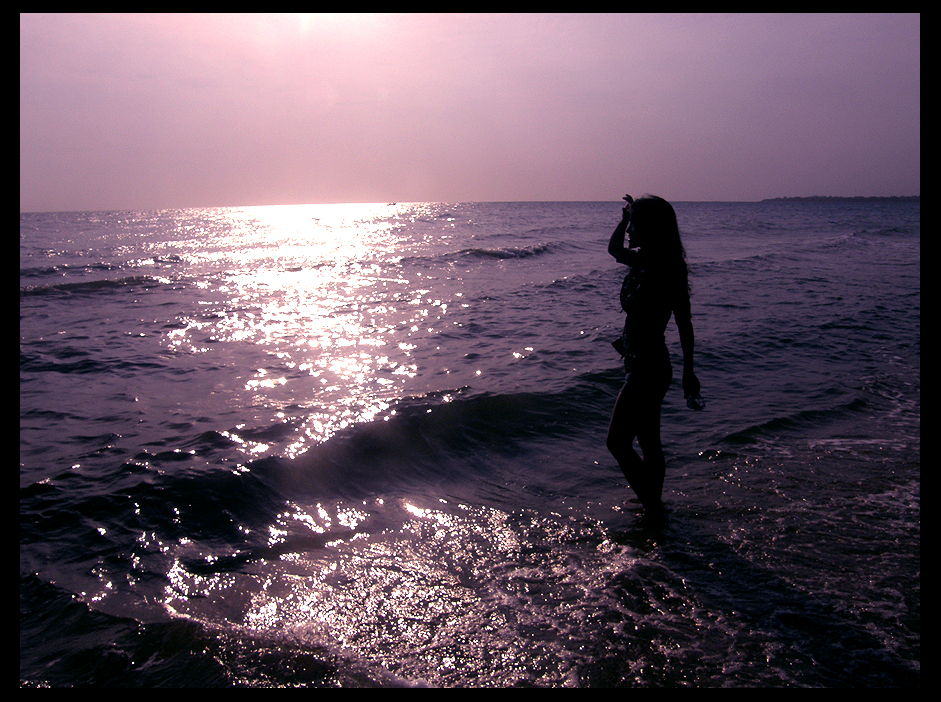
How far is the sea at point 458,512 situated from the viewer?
9.22 ft

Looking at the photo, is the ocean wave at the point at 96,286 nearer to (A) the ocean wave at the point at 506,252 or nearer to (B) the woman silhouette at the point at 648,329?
(A) the ocean wave at the point at 506,252

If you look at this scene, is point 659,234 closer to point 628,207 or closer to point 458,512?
point 628,207

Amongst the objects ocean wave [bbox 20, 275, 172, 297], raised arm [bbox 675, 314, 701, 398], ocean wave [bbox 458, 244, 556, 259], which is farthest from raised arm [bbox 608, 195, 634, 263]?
ocean wave [bbox 458, 244, 556, 259]

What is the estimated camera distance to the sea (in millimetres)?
2811

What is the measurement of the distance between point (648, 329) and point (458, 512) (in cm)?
202

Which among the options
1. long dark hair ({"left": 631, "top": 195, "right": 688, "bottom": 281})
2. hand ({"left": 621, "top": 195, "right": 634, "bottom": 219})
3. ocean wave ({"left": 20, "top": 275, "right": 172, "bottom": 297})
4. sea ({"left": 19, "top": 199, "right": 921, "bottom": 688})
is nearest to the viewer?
sea ({"left": 19, "top": 199, "right": 921, "bottom": 688})

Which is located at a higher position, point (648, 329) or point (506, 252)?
point (506, 252)

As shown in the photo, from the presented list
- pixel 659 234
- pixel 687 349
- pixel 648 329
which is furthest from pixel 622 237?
pixel 687 349

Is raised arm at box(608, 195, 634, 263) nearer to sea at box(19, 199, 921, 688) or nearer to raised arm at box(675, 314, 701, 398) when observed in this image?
raised arm at box(675, 314, 701, 398)

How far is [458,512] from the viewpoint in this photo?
4469mm

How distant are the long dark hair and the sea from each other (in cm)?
187

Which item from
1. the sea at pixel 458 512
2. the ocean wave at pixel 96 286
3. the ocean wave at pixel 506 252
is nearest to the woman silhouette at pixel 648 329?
the sea at pixel 458 512

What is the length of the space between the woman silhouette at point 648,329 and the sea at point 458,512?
0.51 metres

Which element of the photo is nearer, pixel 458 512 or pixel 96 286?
pixel 458 512
